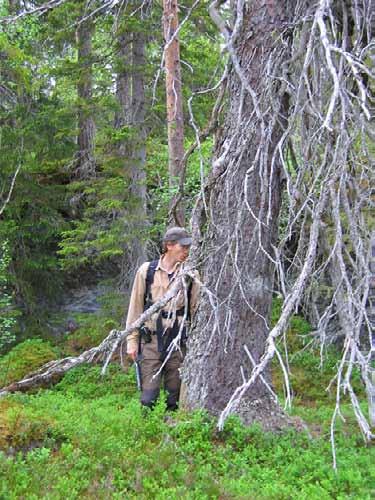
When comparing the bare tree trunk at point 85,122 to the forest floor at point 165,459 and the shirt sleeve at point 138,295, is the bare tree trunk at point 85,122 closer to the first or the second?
the shirt sleeve at point 138,295

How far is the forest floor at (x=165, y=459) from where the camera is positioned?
12.1ft

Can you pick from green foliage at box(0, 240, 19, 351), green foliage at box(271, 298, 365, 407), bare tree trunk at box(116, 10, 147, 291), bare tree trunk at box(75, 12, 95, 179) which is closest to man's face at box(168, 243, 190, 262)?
green foliage at box(271, 298, 365, 407)

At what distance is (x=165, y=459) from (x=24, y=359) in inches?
267

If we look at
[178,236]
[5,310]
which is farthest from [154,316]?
[5,310]

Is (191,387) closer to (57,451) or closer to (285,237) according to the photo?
(57,451)

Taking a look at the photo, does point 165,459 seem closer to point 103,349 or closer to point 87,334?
point 103,349

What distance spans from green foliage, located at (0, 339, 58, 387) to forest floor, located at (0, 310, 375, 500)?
15.5 feet

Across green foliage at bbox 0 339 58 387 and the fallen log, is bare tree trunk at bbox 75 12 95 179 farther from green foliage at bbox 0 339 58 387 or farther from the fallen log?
the fallen log

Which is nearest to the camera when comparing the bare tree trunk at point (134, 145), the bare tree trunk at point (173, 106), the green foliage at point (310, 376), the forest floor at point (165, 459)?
the forest floor at point (165, 459)

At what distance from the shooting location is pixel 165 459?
4082 mm

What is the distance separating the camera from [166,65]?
984 cm

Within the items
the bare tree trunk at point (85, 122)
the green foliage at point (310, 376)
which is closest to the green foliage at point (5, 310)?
the bare tree trunk at point (85, 122)

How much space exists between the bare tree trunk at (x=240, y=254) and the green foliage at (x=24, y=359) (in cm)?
540

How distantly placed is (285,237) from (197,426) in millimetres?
1810
